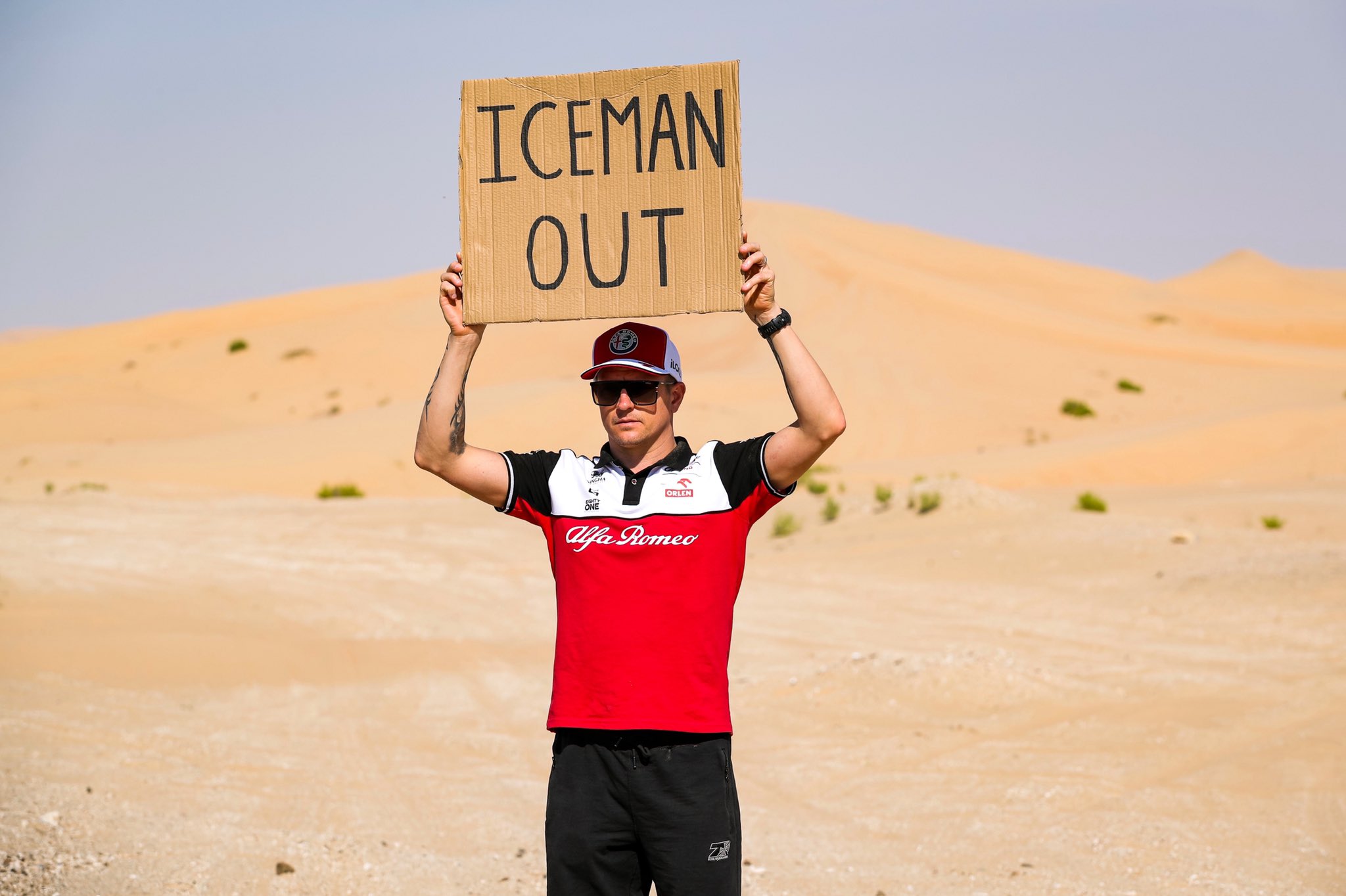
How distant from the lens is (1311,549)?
14.3 meters

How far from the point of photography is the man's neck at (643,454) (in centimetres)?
389

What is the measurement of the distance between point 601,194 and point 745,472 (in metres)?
0.95

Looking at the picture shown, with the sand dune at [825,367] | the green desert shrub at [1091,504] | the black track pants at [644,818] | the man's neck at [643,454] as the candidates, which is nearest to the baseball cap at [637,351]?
the man's neck at [643,454]

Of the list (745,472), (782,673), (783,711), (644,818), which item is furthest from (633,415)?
(782,673)

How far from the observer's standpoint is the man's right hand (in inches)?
157

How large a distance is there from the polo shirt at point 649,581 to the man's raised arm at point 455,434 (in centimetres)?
8

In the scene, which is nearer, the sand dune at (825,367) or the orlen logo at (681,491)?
the orlen logo at (681,491)

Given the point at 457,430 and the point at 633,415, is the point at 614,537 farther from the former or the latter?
the point at 457,430

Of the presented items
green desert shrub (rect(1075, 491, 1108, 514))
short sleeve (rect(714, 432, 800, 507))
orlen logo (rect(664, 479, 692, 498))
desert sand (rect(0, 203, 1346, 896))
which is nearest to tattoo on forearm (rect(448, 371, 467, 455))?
orlen logo (rect(664, 479, 692, 498))

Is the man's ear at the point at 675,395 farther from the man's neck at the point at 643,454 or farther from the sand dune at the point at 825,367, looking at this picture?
the sand dune at the point at 825,367

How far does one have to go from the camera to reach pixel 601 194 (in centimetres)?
397

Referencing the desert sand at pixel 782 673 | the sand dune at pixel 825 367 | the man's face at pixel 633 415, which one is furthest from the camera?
the sand dune at pixel 825 367

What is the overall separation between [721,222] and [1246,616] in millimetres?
10084

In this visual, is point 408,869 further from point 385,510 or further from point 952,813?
point 385,510
